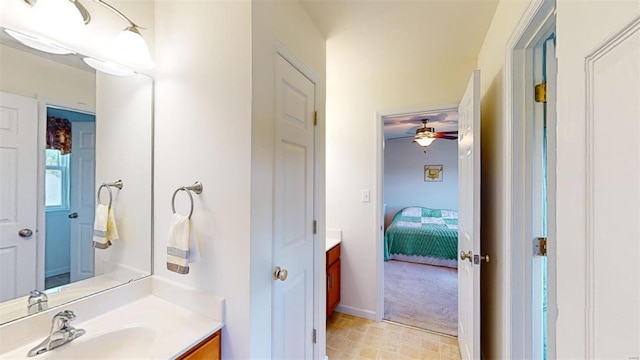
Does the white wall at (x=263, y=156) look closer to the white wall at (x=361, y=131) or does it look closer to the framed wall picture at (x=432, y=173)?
the white wall at (x=361, y=131)

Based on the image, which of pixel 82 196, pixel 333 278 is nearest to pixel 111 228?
pixel 82 196

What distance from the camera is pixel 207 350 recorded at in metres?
1.06

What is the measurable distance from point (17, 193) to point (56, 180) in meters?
0.12

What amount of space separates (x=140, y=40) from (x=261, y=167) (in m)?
0.82

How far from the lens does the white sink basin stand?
0.95 meters

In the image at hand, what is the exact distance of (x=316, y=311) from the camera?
174 cm

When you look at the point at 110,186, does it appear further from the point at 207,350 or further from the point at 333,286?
the point at 333,286

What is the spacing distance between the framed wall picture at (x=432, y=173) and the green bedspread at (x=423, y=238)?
144 centimetres

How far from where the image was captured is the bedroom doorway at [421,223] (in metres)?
2.73

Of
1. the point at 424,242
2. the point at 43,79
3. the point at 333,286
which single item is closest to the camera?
the point at 43,79

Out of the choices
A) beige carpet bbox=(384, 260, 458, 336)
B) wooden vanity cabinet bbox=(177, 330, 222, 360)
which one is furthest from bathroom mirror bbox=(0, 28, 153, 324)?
beige carpet bbox=(384, 260, 458, 336)
